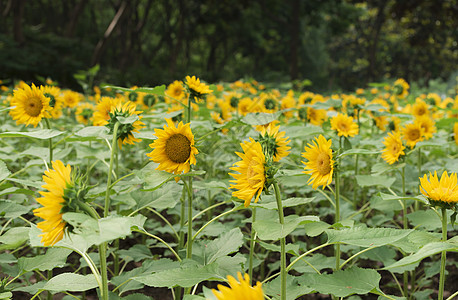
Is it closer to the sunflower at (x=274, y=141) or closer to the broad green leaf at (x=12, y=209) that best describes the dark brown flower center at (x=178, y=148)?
the sunflower at (x=274, y=141)

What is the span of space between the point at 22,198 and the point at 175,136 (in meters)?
0.89

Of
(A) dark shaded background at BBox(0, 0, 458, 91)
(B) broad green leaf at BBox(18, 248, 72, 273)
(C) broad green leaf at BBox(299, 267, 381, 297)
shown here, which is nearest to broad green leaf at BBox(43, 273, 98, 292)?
(B) broad green leaf at BBox(18, 248, 72, 273)

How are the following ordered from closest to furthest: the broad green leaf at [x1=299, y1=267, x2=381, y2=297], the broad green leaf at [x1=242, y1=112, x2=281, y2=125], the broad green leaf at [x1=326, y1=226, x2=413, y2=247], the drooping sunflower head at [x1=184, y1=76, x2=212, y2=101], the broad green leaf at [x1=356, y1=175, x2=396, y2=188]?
the broad green leaf at [x1=326, y1=226, x2=413, y2=247] → the broad green leaf at [x1=299, y1=267, x2=381, y2=297] → the broad green leaf at [x1=242, y1=112, x2=281, y2=125] → the drooping sunflower head at [x1=184, y1=76, x2=212, y2=101] → the broad green leaf at [x1=356, y1=175, x2=396, y2=188]

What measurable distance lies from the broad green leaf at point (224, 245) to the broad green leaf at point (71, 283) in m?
0.40

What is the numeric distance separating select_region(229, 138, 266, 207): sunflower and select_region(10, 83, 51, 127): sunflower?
42.5 inches

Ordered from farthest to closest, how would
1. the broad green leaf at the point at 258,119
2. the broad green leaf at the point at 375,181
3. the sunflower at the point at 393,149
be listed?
the broad green leaf at the point at 375,181 < the sunflower at the point at 393,149 < the broad green leaf at the point at 258,119

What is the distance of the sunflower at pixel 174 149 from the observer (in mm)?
1300

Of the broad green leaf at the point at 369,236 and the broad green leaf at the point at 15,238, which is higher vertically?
the broad green leaf at the point at 369,236

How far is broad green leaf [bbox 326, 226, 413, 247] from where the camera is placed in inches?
40.8

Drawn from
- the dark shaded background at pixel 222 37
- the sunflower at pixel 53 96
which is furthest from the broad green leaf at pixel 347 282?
the dark shaded background at pixel 222 37

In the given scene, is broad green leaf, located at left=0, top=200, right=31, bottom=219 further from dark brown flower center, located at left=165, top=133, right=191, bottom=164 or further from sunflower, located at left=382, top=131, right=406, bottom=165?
sunflower, located at left=382, top=131, right=406, bottom=165

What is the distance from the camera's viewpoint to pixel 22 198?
1789 mm

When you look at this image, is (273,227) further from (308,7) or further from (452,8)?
(308,7)

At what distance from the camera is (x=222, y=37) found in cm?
2605
